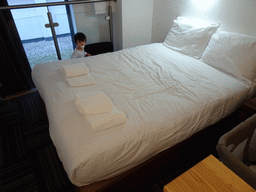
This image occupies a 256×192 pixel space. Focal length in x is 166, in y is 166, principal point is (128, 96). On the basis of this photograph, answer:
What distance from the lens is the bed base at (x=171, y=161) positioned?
3.69 feet

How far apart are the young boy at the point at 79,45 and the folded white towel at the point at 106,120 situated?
143 cm

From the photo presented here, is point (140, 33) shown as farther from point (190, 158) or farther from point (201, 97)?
A: point (190, 158)

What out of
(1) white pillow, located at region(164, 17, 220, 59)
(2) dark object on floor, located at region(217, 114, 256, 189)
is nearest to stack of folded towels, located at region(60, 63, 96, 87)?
(2) dark object on floor, located at region(217, 114, 256, 189)

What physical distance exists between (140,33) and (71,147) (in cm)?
266

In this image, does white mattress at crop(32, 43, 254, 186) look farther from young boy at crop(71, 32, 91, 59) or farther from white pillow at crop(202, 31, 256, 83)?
young boy at crop(71, 32, 91, 59)

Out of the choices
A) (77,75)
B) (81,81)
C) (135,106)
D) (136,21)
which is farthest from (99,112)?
→ (136,21)

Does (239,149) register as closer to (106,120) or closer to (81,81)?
(106,120)

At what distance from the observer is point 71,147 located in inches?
39.8

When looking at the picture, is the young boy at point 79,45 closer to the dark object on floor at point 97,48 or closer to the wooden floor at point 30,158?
the dark object on floor at point 97,48

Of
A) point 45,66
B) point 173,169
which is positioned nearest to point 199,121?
point 173,169

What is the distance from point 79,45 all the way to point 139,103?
4.66ft

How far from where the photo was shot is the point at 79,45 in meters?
2.29

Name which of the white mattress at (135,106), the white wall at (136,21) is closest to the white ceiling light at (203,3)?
the white mattress at (135,106)

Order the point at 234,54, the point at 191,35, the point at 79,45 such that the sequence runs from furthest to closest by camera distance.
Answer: the point at 79,45 < the point at 191,35 < the point at 234,54
